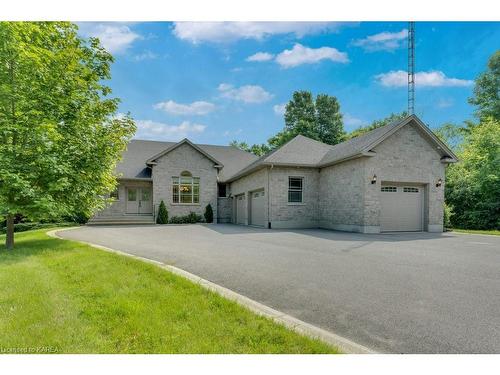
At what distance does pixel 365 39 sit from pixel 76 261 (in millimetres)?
7704

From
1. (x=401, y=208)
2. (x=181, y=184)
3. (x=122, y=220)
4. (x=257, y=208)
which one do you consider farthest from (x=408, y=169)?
(x=122, y=220)

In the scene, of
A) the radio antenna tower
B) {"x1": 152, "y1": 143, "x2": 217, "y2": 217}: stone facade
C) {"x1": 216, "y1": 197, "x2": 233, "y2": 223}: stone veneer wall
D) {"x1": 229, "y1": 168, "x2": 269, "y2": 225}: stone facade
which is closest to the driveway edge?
the radio antenna tower

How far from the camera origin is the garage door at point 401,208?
1475 centimetres

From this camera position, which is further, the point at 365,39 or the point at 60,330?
the point at 365,39

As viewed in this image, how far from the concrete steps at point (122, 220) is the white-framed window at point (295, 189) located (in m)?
→ 10.5

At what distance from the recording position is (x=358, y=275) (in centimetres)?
588

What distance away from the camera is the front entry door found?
23.2 metres

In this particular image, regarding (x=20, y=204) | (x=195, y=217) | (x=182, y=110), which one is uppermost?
(x=182, y=110)

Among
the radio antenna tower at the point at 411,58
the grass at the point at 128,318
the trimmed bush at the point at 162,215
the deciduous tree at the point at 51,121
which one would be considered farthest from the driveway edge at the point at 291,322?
the trimmed bush at the point at 162,215

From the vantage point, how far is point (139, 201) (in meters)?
23.4

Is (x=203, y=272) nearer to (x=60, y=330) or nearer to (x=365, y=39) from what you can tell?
(x=60, y=330)

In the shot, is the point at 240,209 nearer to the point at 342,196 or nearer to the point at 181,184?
the point at 181,184

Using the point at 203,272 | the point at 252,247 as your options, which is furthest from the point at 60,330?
the point at 252,247

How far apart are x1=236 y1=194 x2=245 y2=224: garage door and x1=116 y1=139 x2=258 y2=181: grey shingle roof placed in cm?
255
